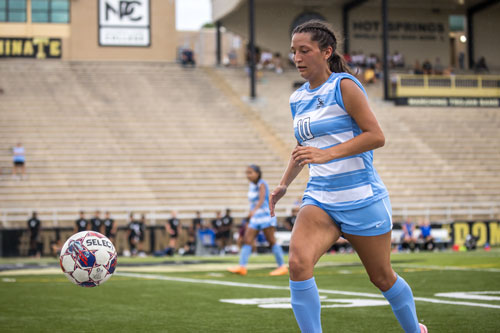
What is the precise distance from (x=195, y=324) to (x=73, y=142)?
24.5m

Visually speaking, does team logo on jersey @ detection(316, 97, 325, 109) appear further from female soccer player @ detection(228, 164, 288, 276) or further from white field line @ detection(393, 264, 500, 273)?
white field line @ detection(393, 264, 500, 273)

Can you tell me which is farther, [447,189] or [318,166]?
[447,189]

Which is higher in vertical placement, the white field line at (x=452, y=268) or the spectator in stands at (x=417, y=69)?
the spectator in stands at (x=417, y=69)

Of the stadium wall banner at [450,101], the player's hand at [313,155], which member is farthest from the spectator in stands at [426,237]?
the player's hand at [313,155]

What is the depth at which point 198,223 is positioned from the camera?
25.4 m

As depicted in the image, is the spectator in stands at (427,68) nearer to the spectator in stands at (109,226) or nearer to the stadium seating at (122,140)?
the stadium seating at (122,140)

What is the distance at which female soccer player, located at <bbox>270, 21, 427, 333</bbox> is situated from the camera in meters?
4.97

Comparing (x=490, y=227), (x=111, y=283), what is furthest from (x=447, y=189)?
(x=111, y=283)

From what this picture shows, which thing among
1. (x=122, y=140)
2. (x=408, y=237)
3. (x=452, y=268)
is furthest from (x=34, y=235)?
(x=452, y=268)

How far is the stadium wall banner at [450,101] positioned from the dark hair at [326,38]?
1339 inches

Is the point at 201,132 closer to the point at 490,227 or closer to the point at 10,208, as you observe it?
the point at 10,208

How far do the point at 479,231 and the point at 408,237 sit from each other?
3.37 meters

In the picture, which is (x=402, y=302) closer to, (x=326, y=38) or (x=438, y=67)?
(x=326, y=38)

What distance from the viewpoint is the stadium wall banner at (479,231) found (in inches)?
1048
